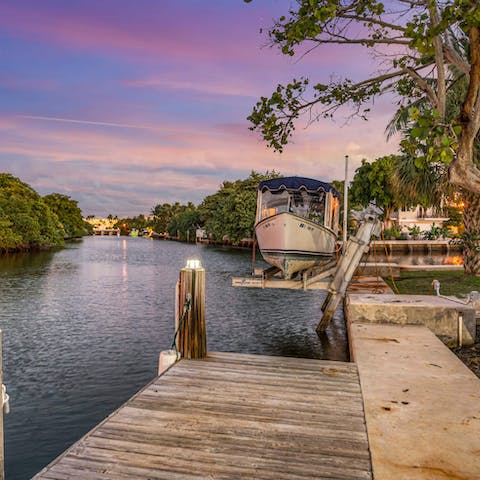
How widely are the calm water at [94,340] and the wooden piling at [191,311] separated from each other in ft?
10.4

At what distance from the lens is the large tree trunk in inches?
892

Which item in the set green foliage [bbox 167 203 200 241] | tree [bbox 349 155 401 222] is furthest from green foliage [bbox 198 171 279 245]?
green foliage [bbox 167 203 200 241]

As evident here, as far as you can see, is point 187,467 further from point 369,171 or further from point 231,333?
point 369,171

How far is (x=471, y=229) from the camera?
23.2 m

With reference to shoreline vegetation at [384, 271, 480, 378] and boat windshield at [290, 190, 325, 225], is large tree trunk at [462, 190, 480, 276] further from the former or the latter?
boat windshield at [290, 190, 325, 225]

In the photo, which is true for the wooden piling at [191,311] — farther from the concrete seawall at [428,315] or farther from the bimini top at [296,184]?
the bimini top at [296,184]

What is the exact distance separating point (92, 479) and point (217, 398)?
8.16 feet

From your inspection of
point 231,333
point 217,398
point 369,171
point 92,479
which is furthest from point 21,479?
point 369,171

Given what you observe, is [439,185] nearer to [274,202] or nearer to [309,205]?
[309,205]

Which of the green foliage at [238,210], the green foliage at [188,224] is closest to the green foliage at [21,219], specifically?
the green foliage at [238,210]

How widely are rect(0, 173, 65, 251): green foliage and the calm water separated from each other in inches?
1336

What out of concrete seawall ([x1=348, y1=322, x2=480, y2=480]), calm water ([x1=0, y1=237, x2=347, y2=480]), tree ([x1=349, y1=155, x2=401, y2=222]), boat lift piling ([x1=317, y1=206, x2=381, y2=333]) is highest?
tree ([x1=349, y1=155, x2=401, y2=222])

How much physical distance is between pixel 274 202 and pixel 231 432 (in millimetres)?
15848

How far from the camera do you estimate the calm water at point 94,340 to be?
10070 mm
